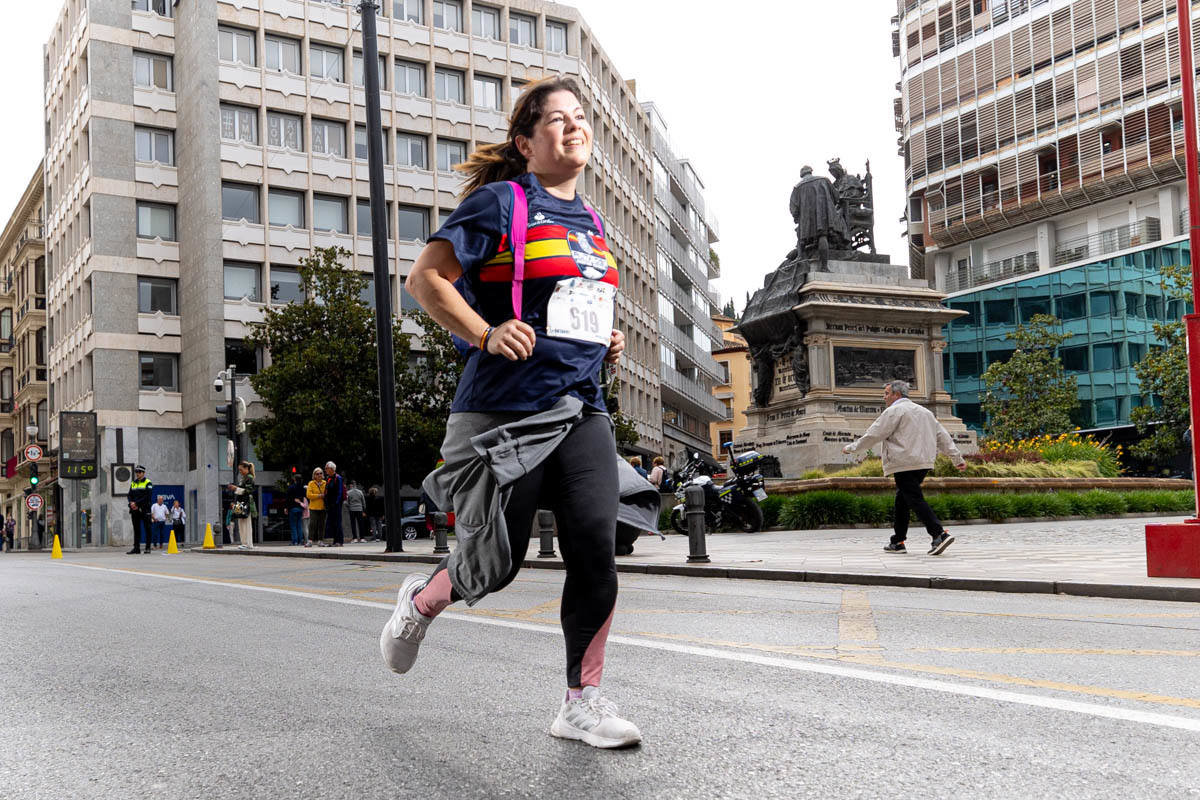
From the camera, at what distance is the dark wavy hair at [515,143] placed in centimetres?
408

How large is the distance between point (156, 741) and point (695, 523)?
969 cm

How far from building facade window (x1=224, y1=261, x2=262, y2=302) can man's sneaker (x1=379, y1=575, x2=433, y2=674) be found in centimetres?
4539

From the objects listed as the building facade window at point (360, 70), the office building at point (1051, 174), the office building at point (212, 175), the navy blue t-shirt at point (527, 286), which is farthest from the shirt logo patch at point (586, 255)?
the office building at point (1051, 174)

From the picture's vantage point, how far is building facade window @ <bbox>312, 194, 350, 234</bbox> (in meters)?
50.4

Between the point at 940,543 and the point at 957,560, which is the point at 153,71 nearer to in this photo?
the point at 940,543

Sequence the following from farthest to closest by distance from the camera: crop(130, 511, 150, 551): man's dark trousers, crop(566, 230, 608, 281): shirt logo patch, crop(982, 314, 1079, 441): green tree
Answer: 1. crop(982, 314, 1079, 441): green tree
2. crop(130, 511, 150, 551): man's dark trousers
3. crop(566, 230, 608, 281): shirt logo patch

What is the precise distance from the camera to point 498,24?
184 feet

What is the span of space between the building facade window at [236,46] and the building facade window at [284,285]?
796cm

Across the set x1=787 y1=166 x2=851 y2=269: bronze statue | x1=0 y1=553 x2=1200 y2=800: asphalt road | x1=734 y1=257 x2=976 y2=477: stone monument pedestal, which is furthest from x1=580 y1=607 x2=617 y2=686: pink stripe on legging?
x1=787 y1=166 x2=851 y2=269: bronze statue

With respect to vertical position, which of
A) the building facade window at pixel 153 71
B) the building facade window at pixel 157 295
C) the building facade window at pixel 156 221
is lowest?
the building facade window at pixel 157 295

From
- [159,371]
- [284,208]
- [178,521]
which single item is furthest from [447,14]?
[178,521]

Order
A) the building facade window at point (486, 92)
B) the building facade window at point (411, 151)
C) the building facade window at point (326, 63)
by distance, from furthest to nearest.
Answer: the building facade window at point (486, 92) < the building facade window at point (411, 151) < the building facade window at point (326, 63)

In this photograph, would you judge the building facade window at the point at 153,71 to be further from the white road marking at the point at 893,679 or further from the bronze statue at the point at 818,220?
the white road marking at the point at 893,679

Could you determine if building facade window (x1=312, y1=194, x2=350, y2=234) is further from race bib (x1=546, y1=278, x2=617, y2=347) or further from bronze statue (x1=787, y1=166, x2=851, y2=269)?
race bib (x1=546, y1=278, x2=617, y2=347)
